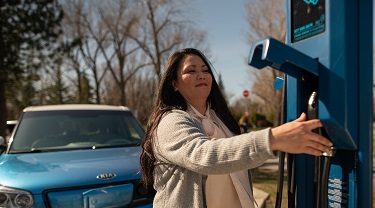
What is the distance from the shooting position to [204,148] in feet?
4.06

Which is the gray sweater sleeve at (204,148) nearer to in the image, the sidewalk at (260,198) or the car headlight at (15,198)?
the car headlight at (15,198)

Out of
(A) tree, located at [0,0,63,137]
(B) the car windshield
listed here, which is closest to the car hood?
(B) the car windshield

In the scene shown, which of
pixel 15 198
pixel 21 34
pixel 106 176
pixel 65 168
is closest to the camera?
pixel 15 198

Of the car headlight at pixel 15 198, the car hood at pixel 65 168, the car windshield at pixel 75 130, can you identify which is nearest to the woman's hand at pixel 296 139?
the car hood at pixel 65 168

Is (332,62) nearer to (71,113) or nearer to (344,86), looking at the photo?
(344,86)

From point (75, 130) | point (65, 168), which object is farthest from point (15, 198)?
point (75, 130)

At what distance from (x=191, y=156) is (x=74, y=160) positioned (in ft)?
7.05

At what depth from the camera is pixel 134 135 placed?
4.23 m

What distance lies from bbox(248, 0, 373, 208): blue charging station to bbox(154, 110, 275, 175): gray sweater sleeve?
252mm

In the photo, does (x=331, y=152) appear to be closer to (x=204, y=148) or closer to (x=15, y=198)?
(x=204, y=148)

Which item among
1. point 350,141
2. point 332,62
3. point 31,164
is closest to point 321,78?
point 332,62

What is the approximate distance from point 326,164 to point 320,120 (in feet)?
0.66

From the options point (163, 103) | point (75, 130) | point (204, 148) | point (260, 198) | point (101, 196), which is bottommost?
point (260, 198)

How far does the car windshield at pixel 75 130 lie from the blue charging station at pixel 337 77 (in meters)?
2.64
